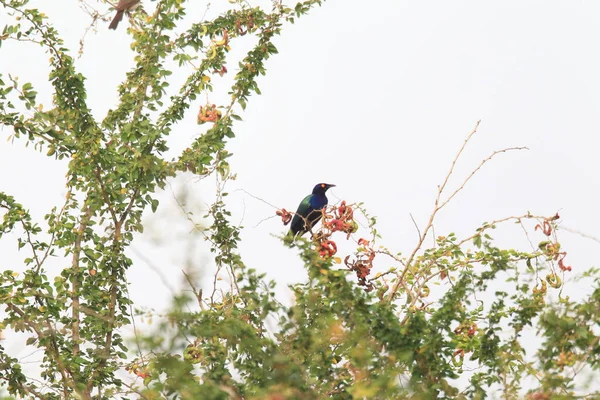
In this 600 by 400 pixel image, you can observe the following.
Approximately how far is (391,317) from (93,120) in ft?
12.4

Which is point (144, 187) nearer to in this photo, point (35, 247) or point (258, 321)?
point (35, 247)

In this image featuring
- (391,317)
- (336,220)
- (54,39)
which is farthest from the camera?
(54,39)

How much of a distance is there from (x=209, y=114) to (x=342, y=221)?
65.8 inches

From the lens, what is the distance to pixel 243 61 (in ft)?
23.8

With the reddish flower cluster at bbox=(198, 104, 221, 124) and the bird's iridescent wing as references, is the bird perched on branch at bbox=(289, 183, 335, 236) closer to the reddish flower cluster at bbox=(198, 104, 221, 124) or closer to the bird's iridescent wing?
the bird's iridescent wing

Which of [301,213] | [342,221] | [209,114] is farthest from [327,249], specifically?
[301,213]

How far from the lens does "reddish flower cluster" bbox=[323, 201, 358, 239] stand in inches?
236

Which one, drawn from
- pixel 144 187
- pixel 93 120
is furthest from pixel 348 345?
pixel 93 120

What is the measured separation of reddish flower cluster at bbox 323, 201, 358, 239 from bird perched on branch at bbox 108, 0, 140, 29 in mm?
2932

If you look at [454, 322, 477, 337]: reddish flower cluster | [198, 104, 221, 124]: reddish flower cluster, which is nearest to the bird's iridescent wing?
[198, 104, 221, 124]: reddish flower cluster

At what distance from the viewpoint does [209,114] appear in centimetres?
710

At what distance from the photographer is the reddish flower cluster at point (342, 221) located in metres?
5.98

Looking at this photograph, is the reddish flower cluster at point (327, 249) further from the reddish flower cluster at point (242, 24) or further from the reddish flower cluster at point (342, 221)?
the reddish flower cluster at point (242, 24)

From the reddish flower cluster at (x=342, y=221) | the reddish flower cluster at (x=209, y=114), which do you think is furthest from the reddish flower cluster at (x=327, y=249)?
the reddish flower cluster at (x=209, y=114)
